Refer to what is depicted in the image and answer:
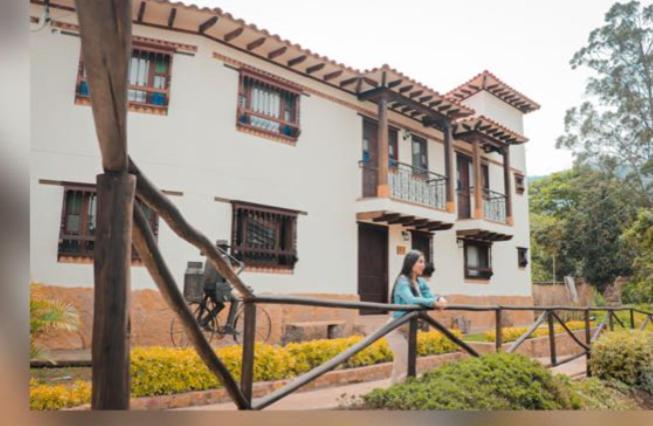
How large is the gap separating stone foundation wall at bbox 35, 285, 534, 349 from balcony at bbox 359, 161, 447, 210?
1340 millimetres

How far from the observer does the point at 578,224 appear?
3.50m

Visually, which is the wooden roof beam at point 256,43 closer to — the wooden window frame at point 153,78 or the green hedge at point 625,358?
the wooden window frame at point 153,78

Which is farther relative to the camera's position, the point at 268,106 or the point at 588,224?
the point at 268,106

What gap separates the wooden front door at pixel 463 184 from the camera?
20.6 ft

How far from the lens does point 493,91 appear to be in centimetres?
561

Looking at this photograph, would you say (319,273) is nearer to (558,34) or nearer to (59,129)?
(59,129)

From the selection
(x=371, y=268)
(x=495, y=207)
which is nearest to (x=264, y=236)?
(x=371, y=268)

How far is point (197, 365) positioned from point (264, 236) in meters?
1.76

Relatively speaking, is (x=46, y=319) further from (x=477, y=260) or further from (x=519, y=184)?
(x=519, y=184)

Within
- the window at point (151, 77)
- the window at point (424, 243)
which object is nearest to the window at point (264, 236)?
the window at point (151, 77)

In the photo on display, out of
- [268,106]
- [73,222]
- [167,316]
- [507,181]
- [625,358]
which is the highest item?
[268,106]

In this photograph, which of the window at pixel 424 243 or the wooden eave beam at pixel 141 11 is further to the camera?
the window at pixel 424 243

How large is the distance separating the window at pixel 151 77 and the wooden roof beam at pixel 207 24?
1.39ft

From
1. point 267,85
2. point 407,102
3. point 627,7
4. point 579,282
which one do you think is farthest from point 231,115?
point 579,282
